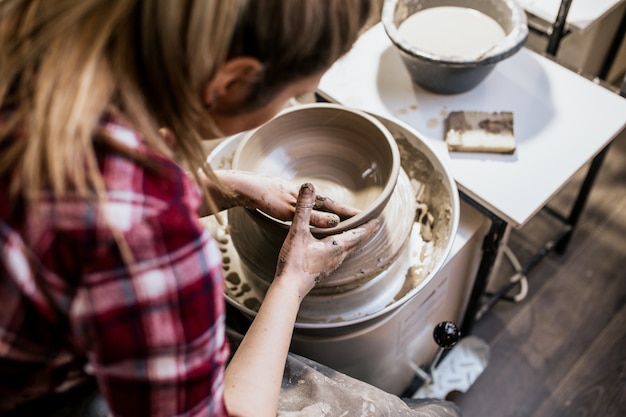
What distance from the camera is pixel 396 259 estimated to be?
44.2 inches

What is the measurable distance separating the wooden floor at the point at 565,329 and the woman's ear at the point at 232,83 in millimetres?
1214

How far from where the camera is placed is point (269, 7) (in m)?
0.56

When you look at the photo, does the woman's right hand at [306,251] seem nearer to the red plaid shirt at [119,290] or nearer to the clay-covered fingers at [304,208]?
the clay-covered fingers at [304,208]

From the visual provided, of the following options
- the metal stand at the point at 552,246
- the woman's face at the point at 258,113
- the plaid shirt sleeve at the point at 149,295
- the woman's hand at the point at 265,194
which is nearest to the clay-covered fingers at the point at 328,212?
the woman's hand at the point at 265,194

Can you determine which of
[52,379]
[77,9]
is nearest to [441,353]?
[52,379]

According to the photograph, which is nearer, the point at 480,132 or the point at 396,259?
the point at 396,259

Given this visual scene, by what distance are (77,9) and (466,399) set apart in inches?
57.4

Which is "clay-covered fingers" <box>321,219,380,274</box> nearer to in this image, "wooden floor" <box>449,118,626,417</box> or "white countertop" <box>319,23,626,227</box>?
"white countertop" <box>319,23,626,227</box>

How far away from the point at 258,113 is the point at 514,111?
824 mm

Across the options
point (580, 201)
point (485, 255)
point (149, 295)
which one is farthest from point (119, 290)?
point (580, 201)

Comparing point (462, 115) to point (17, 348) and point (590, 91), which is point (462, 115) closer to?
point (590, 91)

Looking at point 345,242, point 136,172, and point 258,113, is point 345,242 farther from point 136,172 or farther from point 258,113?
point 136,172

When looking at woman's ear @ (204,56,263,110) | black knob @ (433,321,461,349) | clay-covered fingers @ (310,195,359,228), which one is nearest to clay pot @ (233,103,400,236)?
clay-covered fingers @ (310,195,359,228)

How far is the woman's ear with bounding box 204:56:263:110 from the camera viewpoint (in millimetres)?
597
